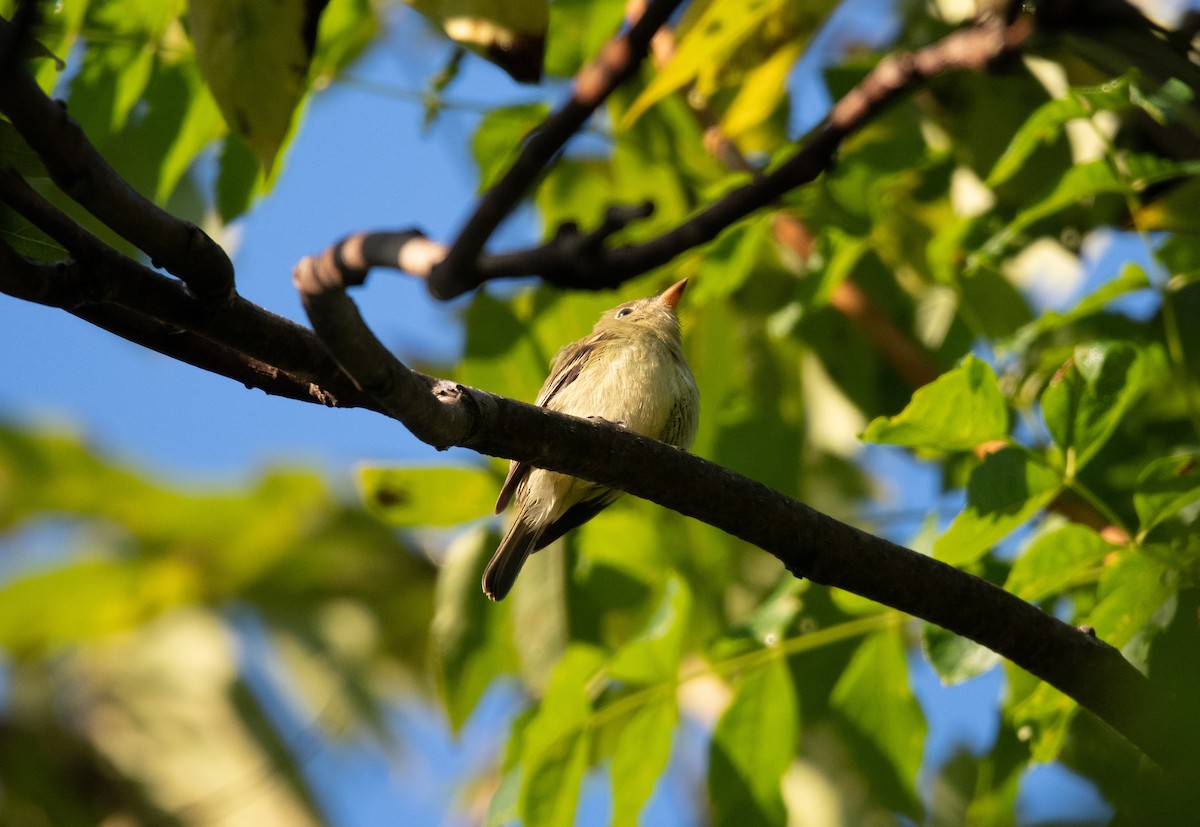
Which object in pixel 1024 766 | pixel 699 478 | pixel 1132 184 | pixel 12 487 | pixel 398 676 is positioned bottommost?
pixel 1024 766

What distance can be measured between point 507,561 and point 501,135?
131cm

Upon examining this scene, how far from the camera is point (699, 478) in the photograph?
94.0 inches

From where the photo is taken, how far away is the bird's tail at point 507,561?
12.1 feet

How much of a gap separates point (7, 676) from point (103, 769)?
0.73m

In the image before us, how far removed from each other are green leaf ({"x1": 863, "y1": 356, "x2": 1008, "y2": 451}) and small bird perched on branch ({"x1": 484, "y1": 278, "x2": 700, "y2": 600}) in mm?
1477

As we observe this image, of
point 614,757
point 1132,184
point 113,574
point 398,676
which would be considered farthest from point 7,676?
point 1132,184

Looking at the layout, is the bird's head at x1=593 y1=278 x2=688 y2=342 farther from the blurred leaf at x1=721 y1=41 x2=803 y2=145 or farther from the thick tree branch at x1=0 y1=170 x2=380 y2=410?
the thick tree branch at x1=0 y1=170 x2=380 y2=410

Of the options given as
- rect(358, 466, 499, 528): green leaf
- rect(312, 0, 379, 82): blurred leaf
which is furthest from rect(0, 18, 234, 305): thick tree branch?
rect(312, 0, 379, 82): blurred leaf

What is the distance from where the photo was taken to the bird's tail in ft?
12.1

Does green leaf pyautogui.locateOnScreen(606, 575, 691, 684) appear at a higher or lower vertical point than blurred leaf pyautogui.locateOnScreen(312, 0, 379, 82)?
lower

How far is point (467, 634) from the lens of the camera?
145 inches

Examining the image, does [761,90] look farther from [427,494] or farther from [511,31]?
[427,494]

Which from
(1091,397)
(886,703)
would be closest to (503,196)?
(1091,397)

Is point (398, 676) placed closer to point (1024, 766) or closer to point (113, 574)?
point (113, 574)
